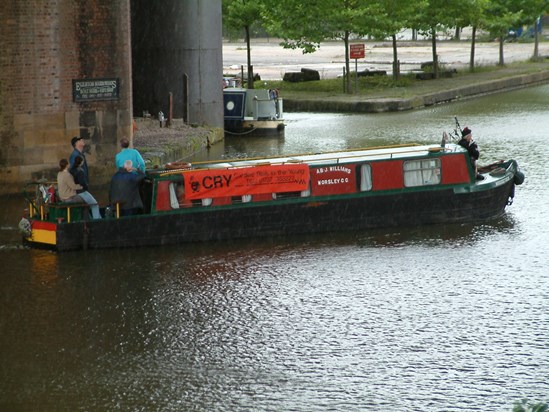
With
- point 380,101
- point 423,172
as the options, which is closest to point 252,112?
point 380,101

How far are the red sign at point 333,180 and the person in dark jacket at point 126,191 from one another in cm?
323

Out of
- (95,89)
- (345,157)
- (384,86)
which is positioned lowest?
(345,157)

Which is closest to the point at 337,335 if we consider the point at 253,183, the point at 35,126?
the point at 253,183

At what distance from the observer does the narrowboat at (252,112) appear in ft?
125

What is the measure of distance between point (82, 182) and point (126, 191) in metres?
0.88

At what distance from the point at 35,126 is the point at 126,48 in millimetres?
2623

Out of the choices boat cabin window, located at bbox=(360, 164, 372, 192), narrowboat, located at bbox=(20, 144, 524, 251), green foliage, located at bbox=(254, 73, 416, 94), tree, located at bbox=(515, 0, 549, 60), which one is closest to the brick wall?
narrowboat, located at bbox=(20, 144, 524, 251)

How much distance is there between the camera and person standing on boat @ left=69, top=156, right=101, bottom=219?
20.6 m

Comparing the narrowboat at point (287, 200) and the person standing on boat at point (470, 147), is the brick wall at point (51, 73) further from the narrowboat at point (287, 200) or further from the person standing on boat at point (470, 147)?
the person standing on boat at point (470, 147)

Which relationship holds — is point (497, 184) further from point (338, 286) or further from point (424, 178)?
point (338, 286)

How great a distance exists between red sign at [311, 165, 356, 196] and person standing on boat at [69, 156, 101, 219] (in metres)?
3.99

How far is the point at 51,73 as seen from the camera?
25.2 m

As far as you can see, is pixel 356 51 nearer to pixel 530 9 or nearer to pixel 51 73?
pixel 530 9

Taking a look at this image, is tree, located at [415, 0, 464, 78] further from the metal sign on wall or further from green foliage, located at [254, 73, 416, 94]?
the metal sign on wall
